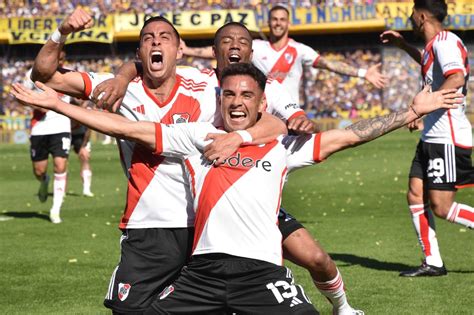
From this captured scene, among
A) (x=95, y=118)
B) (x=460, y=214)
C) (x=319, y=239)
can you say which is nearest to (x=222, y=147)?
(x=95, y=118)

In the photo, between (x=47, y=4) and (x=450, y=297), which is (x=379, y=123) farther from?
(x=47, y=4)

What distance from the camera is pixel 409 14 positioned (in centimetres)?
4500

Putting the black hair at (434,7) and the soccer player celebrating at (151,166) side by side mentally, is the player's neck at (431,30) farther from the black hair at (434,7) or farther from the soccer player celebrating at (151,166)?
the soccer player celebrating at (151,166)

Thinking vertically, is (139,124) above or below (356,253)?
above

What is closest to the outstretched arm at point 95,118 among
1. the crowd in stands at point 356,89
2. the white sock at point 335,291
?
the white sock at point 335,291

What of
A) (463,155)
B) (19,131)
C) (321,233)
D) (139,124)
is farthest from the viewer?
(19,131)

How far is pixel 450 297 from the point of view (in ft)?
29.4

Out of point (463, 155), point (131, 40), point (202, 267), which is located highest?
point (202, 267)

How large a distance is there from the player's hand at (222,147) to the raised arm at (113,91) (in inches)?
31.2

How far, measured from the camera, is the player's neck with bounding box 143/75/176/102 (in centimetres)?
661

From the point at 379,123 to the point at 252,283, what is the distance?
140cm

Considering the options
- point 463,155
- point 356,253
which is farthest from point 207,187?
point 356,253

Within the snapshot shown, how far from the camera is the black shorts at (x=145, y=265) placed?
20.6 feet

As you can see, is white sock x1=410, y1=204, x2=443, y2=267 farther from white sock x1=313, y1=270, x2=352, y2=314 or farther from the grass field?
white sock x1=313, y1=270, x2=352, y2=314
